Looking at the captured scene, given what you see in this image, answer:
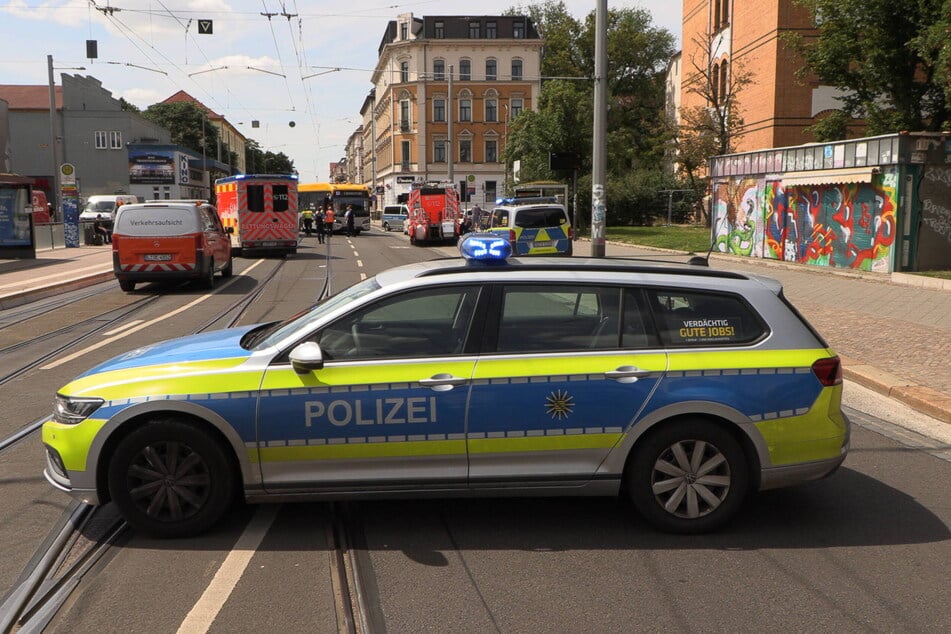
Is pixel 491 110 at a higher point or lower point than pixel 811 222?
higher

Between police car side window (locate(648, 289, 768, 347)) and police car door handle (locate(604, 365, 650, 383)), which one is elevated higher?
police car side window (locate(648, 289, 768, 347))

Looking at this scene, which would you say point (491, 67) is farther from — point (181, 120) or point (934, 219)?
point (934, 219)

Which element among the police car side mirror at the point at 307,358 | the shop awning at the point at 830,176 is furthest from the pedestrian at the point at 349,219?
the police car side mirror at the point at 307,358

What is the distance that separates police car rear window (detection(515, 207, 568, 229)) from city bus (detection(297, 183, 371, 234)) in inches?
1174

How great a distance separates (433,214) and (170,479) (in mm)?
34919

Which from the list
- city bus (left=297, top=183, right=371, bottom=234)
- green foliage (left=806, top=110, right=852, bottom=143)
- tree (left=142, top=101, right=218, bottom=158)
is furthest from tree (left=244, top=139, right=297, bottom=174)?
green foliage (left=806, top=110, right=852, bottom=143)

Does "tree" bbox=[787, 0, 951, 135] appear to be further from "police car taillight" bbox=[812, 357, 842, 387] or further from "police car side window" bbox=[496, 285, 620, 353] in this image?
"police car side window" bbox=[496, 285, 620, 353]

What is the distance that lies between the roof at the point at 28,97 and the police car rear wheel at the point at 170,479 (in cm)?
8164

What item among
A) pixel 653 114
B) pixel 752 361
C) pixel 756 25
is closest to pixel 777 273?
pixel 752 361

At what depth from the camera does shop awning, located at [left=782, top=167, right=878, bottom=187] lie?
65.9ft

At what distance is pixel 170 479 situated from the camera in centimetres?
483

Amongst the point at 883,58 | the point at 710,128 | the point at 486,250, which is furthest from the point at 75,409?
the point at 710,128

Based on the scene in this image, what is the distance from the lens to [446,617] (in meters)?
3.93

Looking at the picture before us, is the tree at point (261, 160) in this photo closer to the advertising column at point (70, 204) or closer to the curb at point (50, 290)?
the advertising column at point (70, 204)
